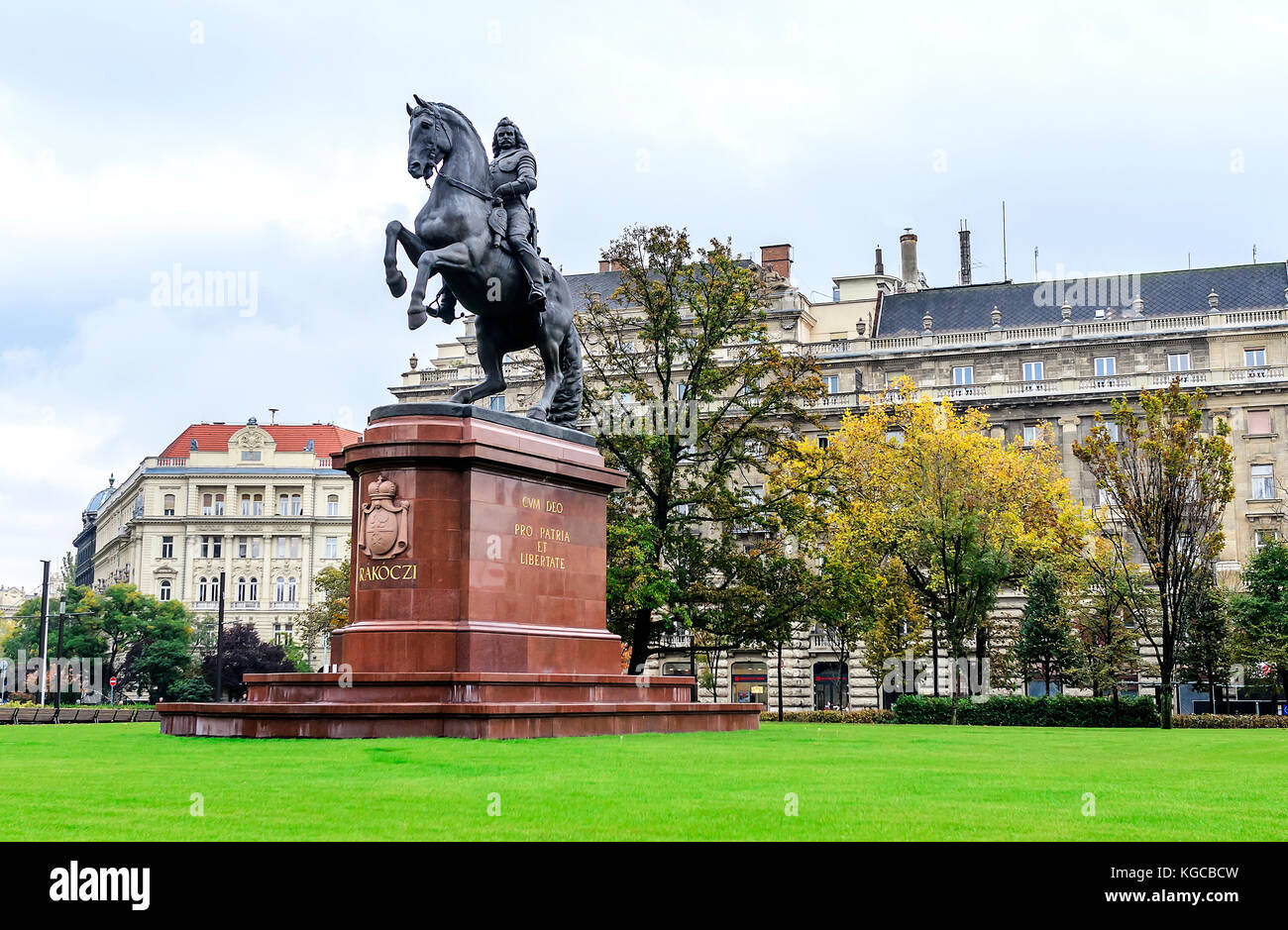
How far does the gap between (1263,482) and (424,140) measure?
61.2m

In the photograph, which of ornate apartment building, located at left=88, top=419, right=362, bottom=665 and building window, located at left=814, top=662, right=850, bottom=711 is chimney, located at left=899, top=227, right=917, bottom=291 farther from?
ornate apartment building, located at left=88, top=419, right=362, bottom=665

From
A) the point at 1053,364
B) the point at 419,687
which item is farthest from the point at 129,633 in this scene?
the point at 419,687

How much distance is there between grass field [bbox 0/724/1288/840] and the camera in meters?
8.84

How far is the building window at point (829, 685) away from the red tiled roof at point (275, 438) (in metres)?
59.9

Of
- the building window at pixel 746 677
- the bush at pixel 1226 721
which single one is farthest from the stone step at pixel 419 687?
the building window at pixel 746 677

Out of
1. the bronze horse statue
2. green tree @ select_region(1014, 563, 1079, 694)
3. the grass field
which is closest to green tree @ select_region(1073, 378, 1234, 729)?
green tree @ select_region(1014, 563, 1079, 694)

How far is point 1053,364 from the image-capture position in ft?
249

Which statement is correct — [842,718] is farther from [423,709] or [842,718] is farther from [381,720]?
[381,720]

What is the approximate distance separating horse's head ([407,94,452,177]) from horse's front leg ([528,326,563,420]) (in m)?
3.78

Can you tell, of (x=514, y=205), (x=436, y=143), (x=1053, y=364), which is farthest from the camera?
(x=1053, y=364)

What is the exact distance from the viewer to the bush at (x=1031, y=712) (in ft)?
136

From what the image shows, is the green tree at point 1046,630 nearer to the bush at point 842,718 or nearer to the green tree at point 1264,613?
the green tree at point 1264,613
